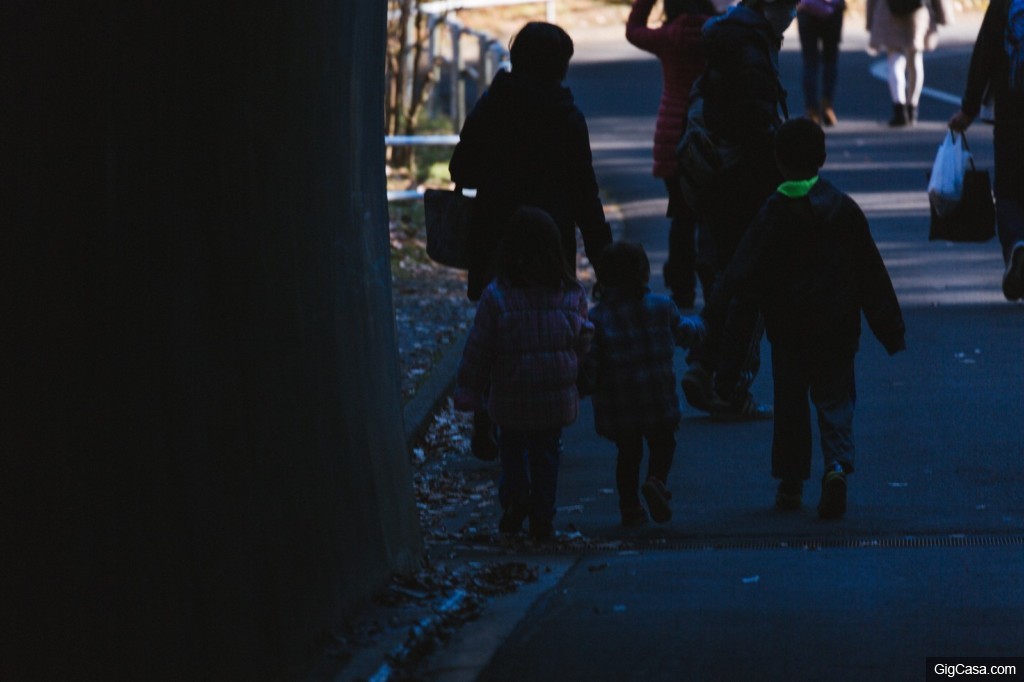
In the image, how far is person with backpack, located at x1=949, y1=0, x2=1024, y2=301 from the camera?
36.3ft

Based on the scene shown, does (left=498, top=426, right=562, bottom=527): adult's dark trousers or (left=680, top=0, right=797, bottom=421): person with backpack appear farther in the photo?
(left=680, top=0, right=797, bottom=421): person with backpack

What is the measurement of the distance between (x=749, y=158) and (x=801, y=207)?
1.68 metres

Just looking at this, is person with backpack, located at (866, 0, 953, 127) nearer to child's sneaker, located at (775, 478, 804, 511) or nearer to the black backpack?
the black backpack

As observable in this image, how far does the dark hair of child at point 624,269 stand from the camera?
24.4 feet

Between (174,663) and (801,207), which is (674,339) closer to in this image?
(801,207)

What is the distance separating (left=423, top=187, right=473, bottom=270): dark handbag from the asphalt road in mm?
1063

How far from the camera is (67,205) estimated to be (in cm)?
441

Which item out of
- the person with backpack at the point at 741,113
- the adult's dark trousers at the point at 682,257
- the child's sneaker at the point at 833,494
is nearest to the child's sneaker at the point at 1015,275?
the adult's dark trousers at the point at 682,257

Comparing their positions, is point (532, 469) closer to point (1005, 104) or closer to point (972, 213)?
point (972, 213)

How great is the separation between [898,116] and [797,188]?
1458cm

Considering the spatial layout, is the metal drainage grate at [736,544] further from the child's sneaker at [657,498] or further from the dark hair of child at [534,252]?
the dark hair of child at [534,252]

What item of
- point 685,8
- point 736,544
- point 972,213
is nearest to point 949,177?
point 972,213

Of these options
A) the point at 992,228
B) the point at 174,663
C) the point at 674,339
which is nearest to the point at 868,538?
the point at 674,339

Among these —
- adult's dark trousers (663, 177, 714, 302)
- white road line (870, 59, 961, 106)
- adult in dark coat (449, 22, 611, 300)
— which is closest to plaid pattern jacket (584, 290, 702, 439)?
adult in dark coat (449, 22, 611, 300)
